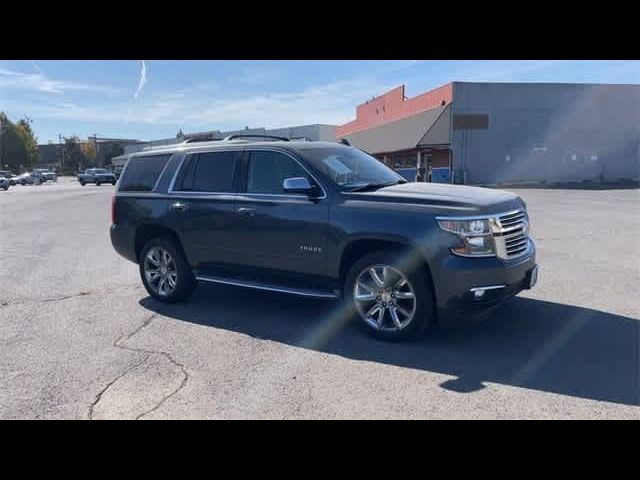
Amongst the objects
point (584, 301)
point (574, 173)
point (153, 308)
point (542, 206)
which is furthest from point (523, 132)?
point (153, 308)

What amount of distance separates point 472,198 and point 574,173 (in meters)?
34.6

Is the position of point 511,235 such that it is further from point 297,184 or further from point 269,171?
point 269,171

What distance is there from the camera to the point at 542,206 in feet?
59.8

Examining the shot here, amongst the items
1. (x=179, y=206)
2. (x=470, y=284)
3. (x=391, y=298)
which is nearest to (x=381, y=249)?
(x=391, y=298)

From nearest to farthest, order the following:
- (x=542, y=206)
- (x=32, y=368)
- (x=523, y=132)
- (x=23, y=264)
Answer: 1. (x=32, y=368)
2. (x=23, y=264)
3. (x=542, y=206)
4. (x=523, y=132)

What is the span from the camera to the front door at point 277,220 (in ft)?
16.0

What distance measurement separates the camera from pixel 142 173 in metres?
6.36

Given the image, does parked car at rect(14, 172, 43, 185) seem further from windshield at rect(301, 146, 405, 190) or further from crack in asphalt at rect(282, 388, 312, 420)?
crack in asphalt at rect(282, 388, 312, 420)

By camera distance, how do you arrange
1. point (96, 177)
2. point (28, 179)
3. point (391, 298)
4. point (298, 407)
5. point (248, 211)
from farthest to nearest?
point (28, 179) < point (96, 177) < point (248, 211) < point (391, 298) < point (298, 407)

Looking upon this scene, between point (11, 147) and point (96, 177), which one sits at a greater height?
point (11, 147)

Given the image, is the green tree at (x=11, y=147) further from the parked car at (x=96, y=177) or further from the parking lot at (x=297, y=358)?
the parking lot at (x=297, y=358)

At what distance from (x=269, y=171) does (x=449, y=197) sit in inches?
80.1

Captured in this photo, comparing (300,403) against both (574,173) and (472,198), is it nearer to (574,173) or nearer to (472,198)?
(472,198)

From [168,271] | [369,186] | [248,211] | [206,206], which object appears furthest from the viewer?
[168,271]
